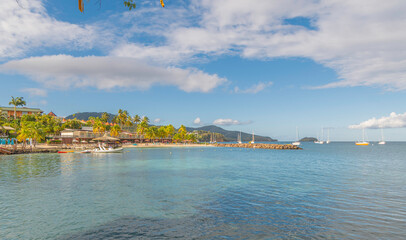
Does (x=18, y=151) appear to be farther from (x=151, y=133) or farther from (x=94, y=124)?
(x=151, y=133)

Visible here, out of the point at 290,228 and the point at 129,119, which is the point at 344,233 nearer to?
the point at 290,228

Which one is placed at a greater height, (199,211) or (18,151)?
(18,151)

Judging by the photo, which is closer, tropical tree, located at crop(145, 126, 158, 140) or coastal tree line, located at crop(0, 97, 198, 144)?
coastal tree line, located at crop(0, 97, 198, 144)

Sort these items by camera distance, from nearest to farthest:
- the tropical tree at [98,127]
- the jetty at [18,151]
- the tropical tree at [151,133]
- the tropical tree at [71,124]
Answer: the jetty at [18,151]
the tropical tree at [98,127]
the tropical tree at [71,124]
the tropical tree at [151,133]

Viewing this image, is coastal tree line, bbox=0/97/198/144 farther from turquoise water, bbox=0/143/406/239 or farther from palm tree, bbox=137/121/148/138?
turquoise water, bbox=0/143/406/239

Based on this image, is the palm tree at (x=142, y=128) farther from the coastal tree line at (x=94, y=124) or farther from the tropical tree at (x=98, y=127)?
the tropical tree at (x=98, y=127)

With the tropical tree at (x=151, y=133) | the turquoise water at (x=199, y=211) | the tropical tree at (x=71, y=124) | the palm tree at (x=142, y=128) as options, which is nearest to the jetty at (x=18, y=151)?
the turquoise water at (x=199, y=211)

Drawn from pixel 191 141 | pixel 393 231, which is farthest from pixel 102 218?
pixel 191 141

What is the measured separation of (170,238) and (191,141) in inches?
6960

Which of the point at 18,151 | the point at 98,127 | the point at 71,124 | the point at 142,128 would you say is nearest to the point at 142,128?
the point at 142,128

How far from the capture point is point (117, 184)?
21.3 metres

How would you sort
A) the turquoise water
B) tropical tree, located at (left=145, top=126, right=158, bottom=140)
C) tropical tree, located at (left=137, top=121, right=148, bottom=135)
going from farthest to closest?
tropical tree, located at (left=137, top=121, right=148, bottom=135)
tropical tree, located at (left=145, top=126, right=158, bottom=140)
the turquoise water

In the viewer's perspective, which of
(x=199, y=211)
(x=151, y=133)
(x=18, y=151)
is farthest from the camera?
(x=151, y=133)

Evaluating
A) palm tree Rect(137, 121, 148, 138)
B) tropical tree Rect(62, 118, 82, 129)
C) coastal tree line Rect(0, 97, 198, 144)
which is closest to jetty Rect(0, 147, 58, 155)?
coastal tree line Rect(0, 97, 198, 144)
